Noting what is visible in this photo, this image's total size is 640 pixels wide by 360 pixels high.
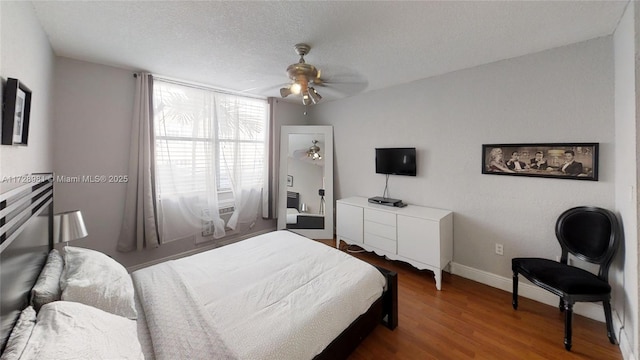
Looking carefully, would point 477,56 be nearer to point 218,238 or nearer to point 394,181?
point 394,181

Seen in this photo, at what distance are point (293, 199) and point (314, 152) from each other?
907mm

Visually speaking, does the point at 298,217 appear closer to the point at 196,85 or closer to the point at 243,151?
the point at 243,151

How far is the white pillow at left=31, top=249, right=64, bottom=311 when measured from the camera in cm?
111

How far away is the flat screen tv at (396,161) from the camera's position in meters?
3.17

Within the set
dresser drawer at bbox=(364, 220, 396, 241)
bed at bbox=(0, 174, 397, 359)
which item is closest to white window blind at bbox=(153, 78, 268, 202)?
bed at bbox=(0, 174, 397, 359)

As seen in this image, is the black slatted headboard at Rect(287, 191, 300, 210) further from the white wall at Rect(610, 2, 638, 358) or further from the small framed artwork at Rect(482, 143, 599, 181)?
the white wall at Rect(610, 2, 638, 358)

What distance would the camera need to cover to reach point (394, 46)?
85.5 inches

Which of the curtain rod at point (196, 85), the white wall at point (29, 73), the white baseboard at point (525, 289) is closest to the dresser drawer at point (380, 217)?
the white baseboard at point (525, 289)

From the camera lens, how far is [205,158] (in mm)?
3332

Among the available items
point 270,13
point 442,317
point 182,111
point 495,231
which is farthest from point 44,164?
point 495,231

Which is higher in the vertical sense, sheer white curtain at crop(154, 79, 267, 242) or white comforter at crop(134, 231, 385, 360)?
sheer white curtain at crop(154, 79, 267, 242)

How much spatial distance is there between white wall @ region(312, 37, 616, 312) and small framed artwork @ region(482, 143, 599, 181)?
0.06m

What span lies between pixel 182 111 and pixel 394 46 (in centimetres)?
267

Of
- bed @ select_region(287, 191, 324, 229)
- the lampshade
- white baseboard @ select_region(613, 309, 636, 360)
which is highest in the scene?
the lampshade
